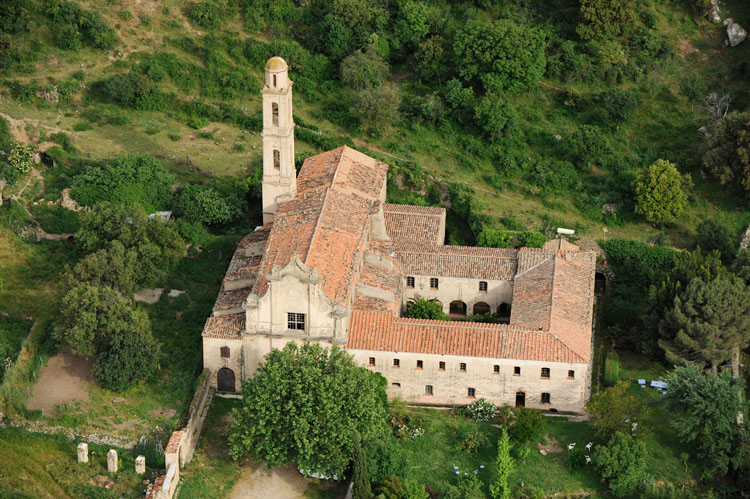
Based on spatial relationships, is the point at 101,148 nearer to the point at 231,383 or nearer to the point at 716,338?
the point at 231,383

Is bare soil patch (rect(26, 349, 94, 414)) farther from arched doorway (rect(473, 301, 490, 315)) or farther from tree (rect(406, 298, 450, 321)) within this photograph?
arched doorway (rect(473, 301, 490, 315))

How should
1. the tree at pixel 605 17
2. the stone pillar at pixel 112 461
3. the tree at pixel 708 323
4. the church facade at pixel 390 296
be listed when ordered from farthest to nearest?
1. the tree at pixel 605 17
2. the tree at pixel 708 323
3. the church facade at pixel 390 296
4. the stone pillar at pixel 112 461

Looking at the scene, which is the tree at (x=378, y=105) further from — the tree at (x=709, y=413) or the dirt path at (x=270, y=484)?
the tree at (x=709, y=413)

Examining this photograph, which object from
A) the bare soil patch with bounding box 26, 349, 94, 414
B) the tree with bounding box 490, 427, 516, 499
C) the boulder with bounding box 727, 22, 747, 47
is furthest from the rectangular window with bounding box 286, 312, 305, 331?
the boulder with bounding box 727, 22, 747, 47

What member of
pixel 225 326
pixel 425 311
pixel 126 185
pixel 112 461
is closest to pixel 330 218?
pixel 425 311

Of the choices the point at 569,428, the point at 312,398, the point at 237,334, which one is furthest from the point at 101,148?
the point at 569,428

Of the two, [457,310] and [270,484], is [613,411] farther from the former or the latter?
[270,484]

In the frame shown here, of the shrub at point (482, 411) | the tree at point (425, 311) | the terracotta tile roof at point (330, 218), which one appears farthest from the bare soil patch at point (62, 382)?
the shrub at point (482, 411)

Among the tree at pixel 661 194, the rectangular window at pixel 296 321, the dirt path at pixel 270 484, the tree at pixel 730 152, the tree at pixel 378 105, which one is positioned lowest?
the dirt path at pixel 270 484

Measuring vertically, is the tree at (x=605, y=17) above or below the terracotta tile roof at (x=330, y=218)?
above
